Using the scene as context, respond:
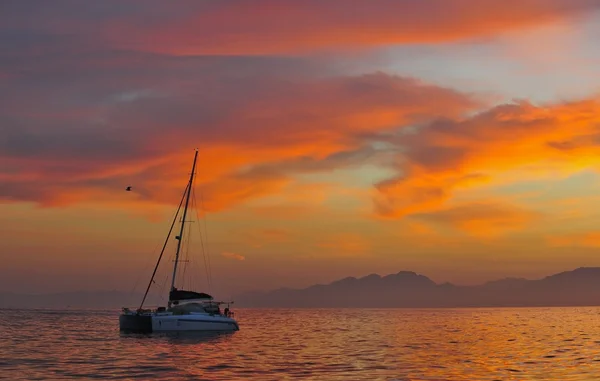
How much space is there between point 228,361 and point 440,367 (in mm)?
21540

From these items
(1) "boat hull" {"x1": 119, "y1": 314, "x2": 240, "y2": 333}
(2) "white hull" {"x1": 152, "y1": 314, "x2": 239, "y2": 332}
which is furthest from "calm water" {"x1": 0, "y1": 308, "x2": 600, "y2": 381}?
(1) "boat hull" {"x1": 119, "y1": 314, "x2": 240, "y2": 333}

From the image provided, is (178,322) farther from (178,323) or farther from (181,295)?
(181,295)

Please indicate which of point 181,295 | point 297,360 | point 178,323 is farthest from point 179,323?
point 297,360

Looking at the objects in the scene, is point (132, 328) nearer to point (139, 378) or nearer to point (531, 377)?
point (139, 378)

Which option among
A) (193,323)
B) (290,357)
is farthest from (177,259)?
(290,357)

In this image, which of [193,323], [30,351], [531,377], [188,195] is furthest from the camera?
[188,195]

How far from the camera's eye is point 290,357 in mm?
75062

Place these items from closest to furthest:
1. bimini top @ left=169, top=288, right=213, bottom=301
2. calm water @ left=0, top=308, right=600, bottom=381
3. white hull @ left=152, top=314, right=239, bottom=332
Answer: calm water @ left=0, top=308, right=600, bottom=381
white hull @ left=152, top=314, right=239, bottom=332
bimini top @ left=169, top=288, right=213, bottom=301

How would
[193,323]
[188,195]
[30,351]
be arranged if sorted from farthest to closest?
[188,195] < [193,323] < [30,351]

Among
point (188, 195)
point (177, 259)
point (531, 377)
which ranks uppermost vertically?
point (188, 195)

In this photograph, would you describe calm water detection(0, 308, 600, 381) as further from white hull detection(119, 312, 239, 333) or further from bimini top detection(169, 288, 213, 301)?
bimini top detection(169, 288, 213, 301)

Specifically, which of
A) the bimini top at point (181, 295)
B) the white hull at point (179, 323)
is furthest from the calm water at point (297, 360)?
the bimini top at point (181, 295)

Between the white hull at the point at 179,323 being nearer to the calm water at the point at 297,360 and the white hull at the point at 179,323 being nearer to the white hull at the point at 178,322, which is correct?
the white hull at the point at 178,322

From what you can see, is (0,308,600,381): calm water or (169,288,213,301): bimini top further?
(169,288,213,301): bimini top
